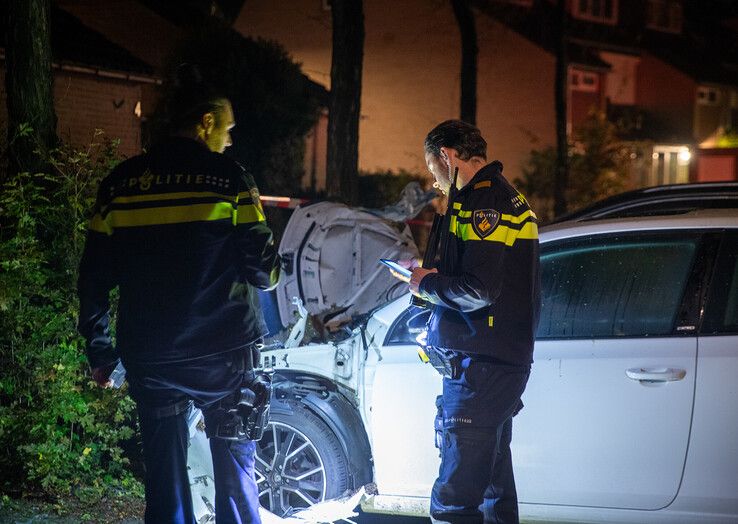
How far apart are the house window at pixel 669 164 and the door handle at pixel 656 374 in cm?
3515

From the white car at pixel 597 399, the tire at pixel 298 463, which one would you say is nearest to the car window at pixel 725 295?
the white car at pixel 597 399

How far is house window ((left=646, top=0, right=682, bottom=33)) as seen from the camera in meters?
42.9

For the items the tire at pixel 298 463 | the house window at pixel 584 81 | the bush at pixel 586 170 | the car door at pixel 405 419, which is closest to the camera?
the car door at pixel 405 419

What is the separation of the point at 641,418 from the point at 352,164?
964cm

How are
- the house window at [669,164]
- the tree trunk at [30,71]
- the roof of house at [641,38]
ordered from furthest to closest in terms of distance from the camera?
the house window at [669,164], the roof of house at [641,38], the tree trunk at [30,71]

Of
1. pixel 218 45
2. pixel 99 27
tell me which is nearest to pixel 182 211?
pixel 218 45

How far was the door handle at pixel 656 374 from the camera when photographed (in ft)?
13.7

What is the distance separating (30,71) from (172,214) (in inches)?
126

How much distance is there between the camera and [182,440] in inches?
149

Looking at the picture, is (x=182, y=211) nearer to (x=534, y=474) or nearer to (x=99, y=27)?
(x=534, y=474)

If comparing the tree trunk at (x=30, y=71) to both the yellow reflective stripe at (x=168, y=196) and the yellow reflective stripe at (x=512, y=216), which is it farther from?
the yellow reflective stripe at (x=512, y=216)

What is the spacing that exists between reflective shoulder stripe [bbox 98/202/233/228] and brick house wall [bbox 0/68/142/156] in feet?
48.3

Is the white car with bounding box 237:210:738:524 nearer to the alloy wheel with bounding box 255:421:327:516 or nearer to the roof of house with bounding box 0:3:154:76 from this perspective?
the alloy wheel with bounding box 255:421:327:516

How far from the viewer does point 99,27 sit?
26.0 m
